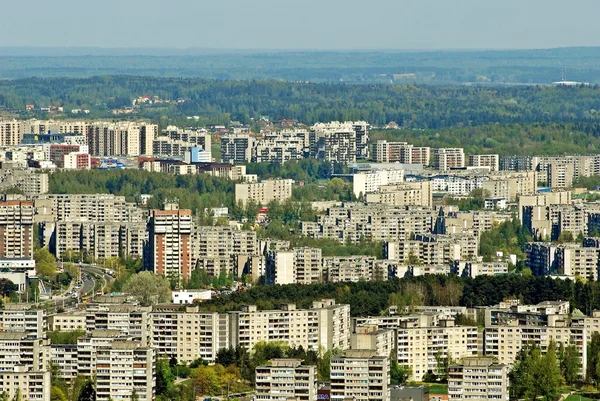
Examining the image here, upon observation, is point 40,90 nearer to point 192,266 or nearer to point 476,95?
point 476,95

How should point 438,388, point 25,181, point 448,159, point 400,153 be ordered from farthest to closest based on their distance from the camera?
point 400,153
point 448,159
point 25,181
point 438,388

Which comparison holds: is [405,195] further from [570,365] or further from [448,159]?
[570,365]

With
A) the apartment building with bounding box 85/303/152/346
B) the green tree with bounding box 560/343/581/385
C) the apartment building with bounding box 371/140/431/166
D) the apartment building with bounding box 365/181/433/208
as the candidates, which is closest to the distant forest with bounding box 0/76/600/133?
the apartment building with bounding box 371/140/431/166

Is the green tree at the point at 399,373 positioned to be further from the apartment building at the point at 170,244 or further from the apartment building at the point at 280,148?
the apartment building at the point at 280,148

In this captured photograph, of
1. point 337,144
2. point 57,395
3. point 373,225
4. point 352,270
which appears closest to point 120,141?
point 337,144

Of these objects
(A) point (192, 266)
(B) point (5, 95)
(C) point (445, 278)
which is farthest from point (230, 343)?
(B) point (5, 95)

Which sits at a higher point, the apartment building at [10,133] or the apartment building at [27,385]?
the apartment building at [27,385]

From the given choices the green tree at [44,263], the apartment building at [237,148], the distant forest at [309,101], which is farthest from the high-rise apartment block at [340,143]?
the green tree at [44,263]

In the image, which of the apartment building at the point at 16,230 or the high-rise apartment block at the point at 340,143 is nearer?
the apartment building at the point at 16,230

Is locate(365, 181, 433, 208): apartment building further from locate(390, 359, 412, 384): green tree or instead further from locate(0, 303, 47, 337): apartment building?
locate(390, 359, 412, 384): green tree
